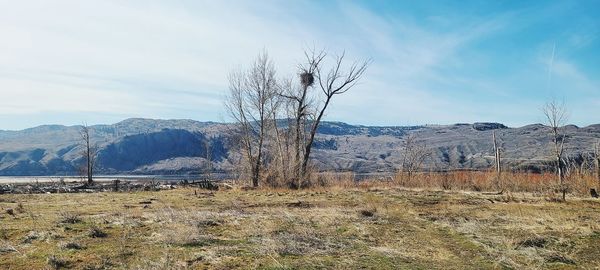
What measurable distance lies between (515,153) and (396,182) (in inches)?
6051

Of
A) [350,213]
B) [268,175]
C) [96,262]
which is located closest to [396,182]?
[268,175]

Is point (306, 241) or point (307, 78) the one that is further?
point (307, 78)

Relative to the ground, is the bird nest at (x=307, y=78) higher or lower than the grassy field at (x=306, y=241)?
higher

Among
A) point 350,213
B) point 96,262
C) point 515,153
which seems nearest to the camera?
point 96,262

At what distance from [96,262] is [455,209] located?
42.2 feet

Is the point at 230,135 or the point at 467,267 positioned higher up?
the point at 230,135

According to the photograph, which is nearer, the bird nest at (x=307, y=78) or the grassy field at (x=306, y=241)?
the grassy field at (x=306, y=241)

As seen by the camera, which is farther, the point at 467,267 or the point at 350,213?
the point at 350,213

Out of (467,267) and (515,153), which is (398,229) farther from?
(515,153)

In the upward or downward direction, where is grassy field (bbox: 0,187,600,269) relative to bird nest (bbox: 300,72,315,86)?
downward

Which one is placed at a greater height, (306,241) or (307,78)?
(307,78)

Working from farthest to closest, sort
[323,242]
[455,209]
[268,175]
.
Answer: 1. [268,175]
2. [455,209]
3. [323,242]

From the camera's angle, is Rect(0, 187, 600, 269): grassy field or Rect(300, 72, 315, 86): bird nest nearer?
Rect(0, 187, 600, 269): grassy field

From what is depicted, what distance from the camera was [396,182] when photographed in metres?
35.2
